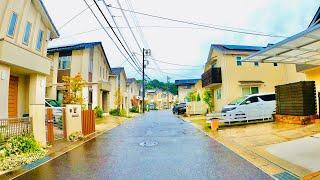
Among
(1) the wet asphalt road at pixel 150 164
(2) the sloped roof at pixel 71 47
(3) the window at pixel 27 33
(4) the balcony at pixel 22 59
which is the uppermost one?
(2) the sloped roof at pixel 71 47

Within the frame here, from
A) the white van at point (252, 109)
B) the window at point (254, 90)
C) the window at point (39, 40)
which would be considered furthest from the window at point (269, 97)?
the window at point (39, 40)

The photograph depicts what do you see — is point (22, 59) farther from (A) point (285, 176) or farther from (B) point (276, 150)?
(A) point (285, 176)

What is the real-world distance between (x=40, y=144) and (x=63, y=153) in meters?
1.27

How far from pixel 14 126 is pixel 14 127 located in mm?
37

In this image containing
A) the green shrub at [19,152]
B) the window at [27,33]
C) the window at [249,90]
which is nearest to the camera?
the green shrub at [19,152]

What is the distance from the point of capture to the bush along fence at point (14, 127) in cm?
1013

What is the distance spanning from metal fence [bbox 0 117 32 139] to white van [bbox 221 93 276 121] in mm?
12953

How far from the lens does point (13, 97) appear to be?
16.9 metres

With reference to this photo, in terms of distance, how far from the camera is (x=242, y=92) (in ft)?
103

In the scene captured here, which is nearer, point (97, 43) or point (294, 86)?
point (294, 86)

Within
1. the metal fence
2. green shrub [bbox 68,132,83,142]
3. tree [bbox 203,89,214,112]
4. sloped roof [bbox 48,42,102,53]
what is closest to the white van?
green shrub [bbox 68,132,83,142]

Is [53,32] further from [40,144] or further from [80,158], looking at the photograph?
[80,158]

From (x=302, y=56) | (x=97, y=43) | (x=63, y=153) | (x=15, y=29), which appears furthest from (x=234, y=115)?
(x=97, y=43)

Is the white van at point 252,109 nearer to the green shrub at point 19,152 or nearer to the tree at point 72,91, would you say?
the tree at point 72,91
